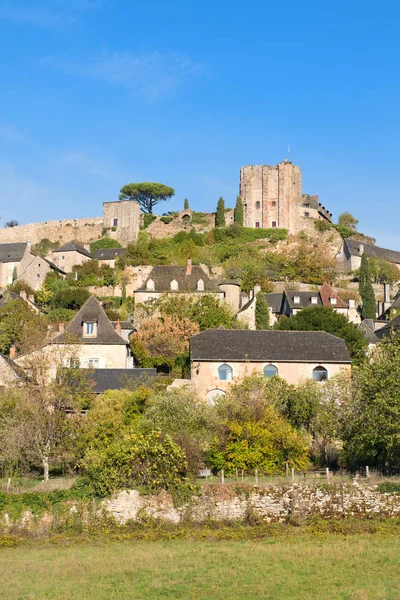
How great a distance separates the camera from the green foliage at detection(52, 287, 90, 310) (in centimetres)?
6206

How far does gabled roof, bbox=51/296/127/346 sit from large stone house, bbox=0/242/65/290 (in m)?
26.2

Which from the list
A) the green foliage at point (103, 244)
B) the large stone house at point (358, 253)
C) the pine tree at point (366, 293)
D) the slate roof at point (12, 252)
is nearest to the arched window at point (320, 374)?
the pine tree at point (366, 293)

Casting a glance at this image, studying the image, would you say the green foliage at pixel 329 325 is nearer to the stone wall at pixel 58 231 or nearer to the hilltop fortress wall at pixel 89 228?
the hilltop fortress wall at pixel 89 228

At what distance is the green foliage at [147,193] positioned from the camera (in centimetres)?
9850

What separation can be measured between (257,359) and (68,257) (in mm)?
41832

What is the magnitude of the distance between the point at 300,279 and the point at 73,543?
2001 inches

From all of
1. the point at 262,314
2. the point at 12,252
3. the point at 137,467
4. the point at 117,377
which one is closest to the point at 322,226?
the point at 262,314

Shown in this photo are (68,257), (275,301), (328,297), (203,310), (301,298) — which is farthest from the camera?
(68,257)

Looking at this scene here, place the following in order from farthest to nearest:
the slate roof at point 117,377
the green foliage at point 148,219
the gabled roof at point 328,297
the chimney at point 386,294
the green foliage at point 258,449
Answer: the green foliage at point 148,219 → the chimney at point 386,294 → the gabled roof at point 328,297 → the slate roof at point 117,377 → the green foliage at point 258,449

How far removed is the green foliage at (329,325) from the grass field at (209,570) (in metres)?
24.0

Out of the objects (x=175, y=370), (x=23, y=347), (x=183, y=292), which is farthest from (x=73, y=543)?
(x=183, y=292)

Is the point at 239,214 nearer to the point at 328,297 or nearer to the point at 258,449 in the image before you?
the point at 328,297

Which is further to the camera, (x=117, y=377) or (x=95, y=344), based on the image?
(x=95, y=344)

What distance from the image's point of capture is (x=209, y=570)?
20078 millimetres
